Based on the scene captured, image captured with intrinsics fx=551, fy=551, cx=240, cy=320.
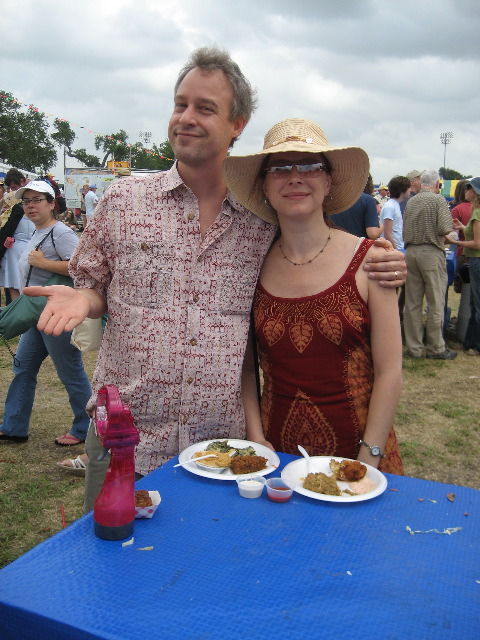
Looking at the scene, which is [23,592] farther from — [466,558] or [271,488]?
[466,558]

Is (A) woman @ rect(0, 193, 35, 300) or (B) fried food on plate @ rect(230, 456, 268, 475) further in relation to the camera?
(A) woman @ rect(0, 193, 35, 300)

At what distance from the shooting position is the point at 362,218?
20.4ft

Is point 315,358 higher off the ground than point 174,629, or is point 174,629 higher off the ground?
point 315,358

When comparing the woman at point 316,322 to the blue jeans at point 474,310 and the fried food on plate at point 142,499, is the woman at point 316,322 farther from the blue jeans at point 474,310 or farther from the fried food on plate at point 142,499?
the blue jeans at point 474,310

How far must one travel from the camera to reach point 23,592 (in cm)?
115

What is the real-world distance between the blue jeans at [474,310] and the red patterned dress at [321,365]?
5.92m

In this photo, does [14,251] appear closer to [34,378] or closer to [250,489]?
[34,378]

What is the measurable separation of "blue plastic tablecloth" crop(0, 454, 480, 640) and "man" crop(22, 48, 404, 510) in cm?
52

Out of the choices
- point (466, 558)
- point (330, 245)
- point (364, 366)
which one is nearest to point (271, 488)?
point (466, 558)

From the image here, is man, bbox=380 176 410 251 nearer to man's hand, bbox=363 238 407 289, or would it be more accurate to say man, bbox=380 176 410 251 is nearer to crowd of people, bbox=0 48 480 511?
crowd of people, bbox=0 48 480 511

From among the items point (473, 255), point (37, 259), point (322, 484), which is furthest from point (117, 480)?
point (473, 255)

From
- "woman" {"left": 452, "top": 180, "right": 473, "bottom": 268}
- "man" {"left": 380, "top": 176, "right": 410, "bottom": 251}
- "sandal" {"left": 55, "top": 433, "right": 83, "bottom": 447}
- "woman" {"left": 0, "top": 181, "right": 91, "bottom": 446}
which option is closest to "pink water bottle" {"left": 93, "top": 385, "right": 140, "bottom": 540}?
"woman" {"left": 0, "top": 181, "right": 91, "bottom": 446}

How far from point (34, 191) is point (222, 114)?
9.45 ft

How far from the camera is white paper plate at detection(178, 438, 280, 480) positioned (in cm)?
168
